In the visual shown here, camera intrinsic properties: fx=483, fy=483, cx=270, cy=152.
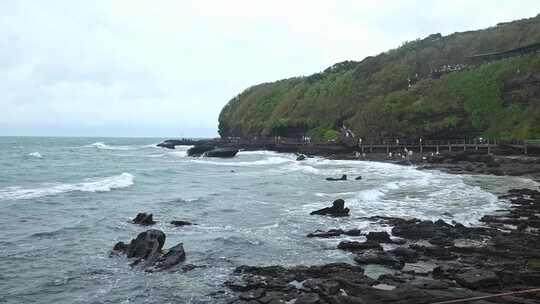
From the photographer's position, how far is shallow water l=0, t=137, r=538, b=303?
1435 centimetres

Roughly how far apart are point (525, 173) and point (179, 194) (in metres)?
27.2

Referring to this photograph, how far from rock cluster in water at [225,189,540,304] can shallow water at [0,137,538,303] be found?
1246 mm

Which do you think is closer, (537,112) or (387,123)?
(537,112)

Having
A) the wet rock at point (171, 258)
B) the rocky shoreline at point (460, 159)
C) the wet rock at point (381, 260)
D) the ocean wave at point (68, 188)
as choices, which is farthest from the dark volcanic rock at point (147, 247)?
the rocky shoreline at point (460, 159)

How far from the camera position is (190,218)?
24.9 metres

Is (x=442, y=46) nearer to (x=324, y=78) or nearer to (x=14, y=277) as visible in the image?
(x=324, y=78)

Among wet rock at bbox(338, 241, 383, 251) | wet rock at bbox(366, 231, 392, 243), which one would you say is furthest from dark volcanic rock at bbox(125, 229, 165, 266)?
wet rock at bbox(366, 231, 392, 243)

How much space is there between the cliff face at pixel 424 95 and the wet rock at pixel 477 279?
49.7m

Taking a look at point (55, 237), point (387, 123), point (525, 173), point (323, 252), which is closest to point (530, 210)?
point (323, 252)

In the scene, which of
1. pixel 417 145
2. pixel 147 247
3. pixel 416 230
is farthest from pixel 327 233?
pixel 417 145

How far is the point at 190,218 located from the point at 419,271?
13.4 metres

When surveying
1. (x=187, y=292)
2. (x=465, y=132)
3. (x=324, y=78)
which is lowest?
(x=187, y=292)

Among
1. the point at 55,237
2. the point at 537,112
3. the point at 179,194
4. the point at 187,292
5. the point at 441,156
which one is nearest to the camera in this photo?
the point at 187,292

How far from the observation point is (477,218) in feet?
73.6
